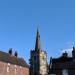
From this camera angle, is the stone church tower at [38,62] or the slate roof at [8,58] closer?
the slate roof at [8,58]

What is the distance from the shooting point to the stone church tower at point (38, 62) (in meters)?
92.8

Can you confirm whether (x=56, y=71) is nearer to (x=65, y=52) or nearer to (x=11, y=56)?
(x=65, y=52)

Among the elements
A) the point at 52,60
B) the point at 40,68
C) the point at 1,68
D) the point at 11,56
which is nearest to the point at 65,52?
the point at 52,60

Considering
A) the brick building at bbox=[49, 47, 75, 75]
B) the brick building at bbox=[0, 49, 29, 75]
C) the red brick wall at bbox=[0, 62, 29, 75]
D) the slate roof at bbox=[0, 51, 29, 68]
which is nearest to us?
the brick building at bbox=[49, 47, 75, 75]

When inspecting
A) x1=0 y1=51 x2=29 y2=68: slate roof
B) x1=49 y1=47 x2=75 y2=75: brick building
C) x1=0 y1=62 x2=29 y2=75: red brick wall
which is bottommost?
x1=49 y1=47 x2=75 y2=75: brick building

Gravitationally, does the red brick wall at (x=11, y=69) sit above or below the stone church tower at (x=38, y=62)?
below

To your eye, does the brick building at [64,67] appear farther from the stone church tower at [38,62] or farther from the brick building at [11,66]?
the stone church tower at [38,62]

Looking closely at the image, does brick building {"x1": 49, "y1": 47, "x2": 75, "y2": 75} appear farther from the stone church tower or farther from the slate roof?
the stone church tower

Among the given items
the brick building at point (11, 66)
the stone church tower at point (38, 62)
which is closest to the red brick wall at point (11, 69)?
the brick building at point (11, 66)

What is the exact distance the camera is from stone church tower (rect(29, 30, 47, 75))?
305 ft

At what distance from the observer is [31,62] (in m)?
94.9

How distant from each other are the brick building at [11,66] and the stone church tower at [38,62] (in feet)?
20.4

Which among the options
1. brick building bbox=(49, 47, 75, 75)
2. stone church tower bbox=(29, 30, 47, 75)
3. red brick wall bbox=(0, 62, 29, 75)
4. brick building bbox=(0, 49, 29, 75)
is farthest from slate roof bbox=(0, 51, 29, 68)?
brick building bbox=(49, 47, 75, 75)

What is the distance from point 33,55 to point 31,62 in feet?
9.90
